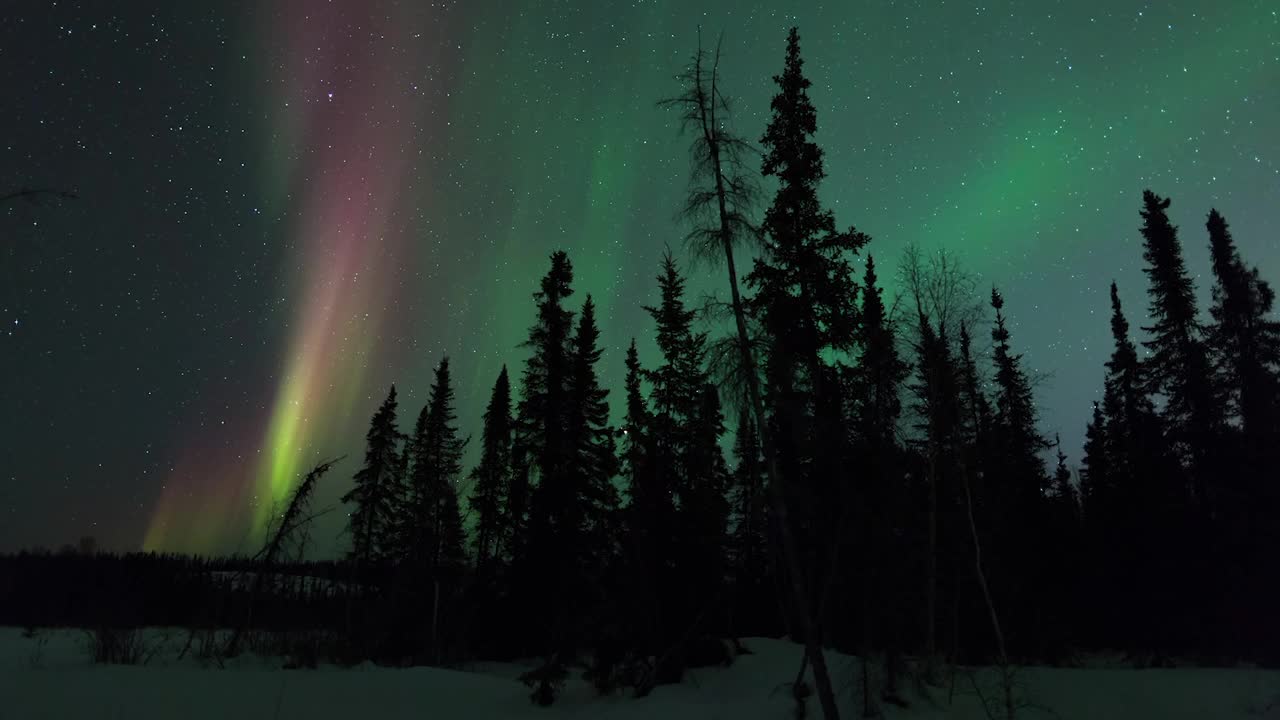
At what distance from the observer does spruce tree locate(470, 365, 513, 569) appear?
30.9m

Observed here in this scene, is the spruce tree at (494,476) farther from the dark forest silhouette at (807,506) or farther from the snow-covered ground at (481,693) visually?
the snow-covered ground at (481,693)

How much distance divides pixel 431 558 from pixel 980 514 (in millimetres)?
20845

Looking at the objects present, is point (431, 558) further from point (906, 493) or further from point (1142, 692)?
point (1142, 692)

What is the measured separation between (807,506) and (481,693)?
8.29 m

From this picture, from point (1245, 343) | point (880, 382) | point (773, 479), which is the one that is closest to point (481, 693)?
point (773, 479)

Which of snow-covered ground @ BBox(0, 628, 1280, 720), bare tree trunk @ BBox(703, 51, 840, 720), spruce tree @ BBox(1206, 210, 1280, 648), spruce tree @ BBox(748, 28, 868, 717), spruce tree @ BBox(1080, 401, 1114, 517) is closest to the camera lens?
snow-covered ground @ BBox(0, 628, 1280, 720)

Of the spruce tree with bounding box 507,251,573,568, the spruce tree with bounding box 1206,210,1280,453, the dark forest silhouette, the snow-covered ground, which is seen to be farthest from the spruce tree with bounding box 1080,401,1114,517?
the spruce tree with bounding box 507,251,573,568

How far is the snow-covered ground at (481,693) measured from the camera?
29.9 feet

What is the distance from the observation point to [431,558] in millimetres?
25953

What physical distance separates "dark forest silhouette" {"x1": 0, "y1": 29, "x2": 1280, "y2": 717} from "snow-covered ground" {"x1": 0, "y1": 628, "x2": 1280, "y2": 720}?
806 millimetres

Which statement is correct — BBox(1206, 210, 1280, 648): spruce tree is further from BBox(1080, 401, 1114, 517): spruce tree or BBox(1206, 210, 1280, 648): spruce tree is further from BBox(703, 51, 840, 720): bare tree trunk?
BBox(703, 51, 840, 720): bare tree trunk

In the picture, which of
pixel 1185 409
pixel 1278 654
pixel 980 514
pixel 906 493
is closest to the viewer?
pixel 906 493

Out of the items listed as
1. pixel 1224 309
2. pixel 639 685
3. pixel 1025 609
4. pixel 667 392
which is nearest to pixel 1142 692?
pixel 639 685

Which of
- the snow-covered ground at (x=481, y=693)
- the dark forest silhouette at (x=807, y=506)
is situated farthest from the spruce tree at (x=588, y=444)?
the snow-covered ground at (x=481, y=693)
